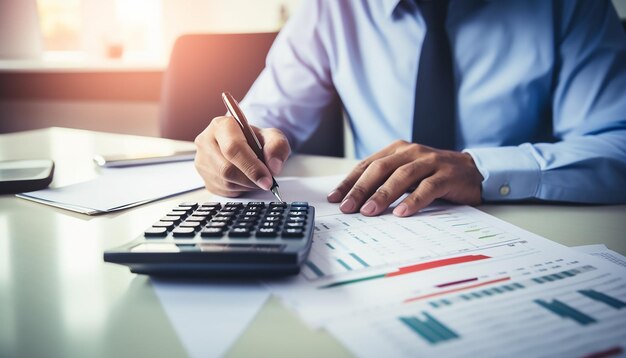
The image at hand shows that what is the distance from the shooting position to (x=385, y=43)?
961 mm

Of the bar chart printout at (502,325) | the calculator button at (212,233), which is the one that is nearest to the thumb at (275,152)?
the calculator button at (212,233)

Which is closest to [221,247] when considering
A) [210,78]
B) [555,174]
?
[555,174]

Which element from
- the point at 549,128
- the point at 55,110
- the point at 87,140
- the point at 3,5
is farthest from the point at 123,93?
the point at 549,128

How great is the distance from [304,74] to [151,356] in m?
0.86

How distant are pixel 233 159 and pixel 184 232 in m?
0.20

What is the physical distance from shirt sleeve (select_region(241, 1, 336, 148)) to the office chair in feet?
0.59

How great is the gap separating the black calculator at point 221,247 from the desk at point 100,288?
1.0 inches

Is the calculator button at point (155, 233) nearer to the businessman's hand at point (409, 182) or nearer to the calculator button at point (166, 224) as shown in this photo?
the calculator button at point (166, 224)

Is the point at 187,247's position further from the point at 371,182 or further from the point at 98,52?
the point at 98,52

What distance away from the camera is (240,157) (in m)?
0.55

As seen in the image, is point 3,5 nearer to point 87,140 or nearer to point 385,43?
point 87,140

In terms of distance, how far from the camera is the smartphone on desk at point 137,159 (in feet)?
2.54

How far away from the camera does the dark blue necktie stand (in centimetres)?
78

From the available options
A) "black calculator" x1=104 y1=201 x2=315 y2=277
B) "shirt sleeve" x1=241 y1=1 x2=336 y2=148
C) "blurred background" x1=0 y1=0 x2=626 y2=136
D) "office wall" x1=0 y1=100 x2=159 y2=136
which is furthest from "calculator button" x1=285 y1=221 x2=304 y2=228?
"office wall" x1=0 y1=100 x2=159 y2=136
